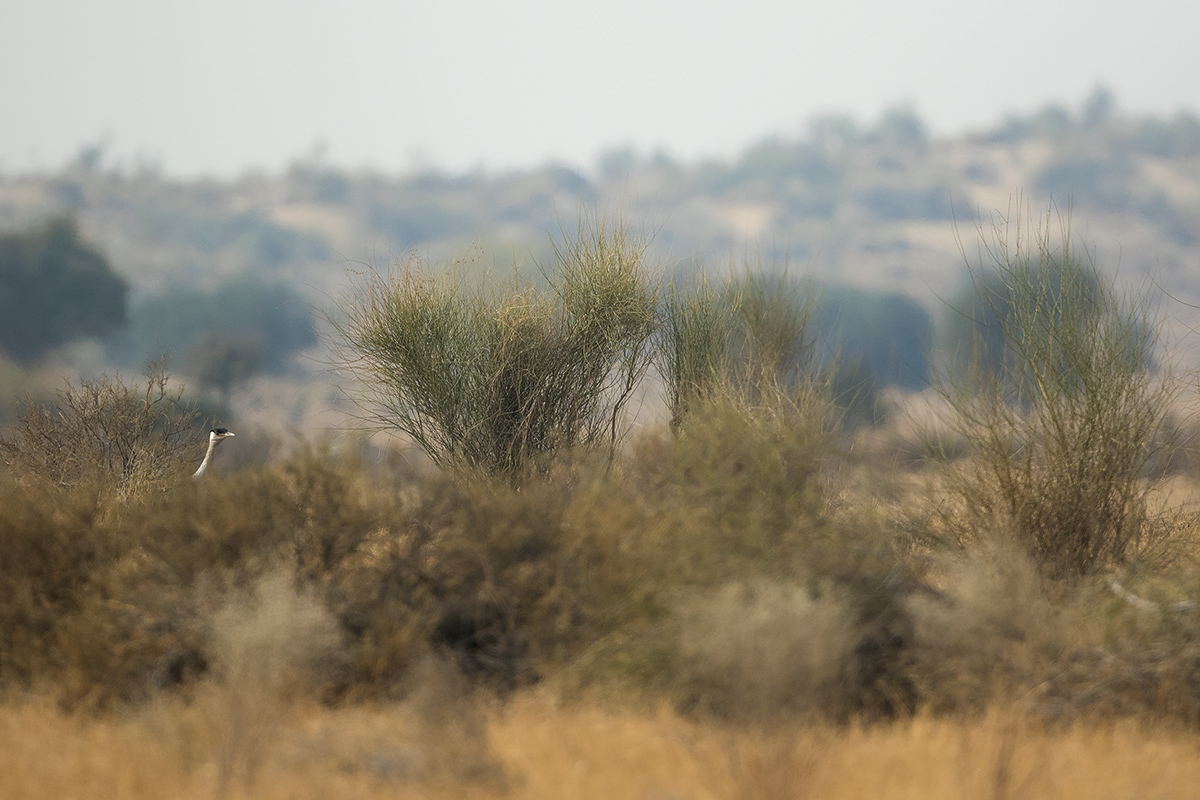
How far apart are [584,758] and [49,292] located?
56.7 meters

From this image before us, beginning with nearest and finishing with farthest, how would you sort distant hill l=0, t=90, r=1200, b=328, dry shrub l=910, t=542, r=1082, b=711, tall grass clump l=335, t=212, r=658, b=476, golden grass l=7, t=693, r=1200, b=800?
1. golden grass l=7, t=693, r=1200, b=800
2. dry shrub l=910, t=542, r=1082, b=711
3. tall grass clump l=335, t=212, r=658, b=476
4. distant hill l=0, t=90, r=1200, b=328

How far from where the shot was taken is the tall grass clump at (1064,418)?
29.2 ft

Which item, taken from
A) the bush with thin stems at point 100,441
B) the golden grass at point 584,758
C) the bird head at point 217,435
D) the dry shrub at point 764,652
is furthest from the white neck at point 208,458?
the dry shrub at point 764,652

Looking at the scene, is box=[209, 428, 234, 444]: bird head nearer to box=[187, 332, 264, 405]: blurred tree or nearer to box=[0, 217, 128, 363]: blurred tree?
box=[187, 332, 264, 405]: blurred tree

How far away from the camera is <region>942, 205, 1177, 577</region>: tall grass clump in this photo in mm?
8891

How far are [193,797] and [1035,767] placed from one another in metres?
4.07

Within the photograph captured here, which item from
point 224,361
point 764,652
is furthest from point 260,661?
point 224,361

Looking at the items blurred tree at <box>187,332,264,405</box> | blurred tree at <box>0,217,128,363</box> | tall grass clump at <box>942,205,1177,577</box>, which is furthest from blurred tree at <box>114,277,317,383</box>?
tall grass clump at <box>942,205,1177,577</box>

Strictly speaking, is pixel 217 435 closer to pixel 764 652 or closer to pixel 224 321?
pixel 764 652

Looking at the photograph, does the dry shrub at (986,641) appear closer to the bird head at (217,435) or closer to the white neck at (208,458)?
the white neck at (208,458)

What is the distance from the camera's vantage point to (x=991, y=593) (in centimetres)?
639

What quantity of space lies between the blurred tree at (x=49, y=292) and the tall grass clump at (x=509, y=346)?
49.2 m

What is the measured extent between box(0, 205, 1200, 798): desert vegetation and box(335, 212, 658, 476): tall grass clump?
156 cm

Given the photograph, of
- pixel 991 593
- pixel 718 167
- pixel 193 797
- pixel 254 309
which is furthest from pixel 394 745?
pixel 718 167
